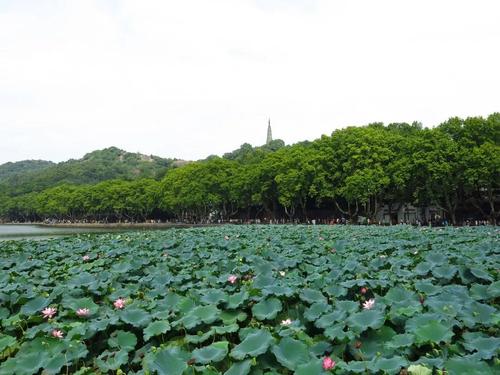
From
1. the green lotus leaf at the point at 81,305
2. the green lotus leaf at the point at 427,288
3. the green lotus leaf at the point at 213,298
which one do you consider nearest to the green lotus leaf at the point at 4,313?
the green lotus leaf at the point at 81,305

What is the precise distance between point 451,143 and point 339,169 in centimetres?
1288

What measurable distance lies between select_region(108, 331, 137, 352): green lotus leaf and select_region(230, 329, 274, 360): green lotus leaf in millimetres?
1183

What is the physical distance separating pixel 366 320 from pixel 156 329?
2.01 m

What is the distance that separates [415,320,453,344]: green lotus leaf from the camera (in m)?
3.60

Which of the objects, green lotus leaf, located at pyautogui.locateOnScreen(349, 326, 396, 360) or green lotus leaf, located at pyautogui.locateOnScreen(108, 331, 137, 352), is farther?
green lotus leaf, located at pyautogui.locateOnScreen(108, 331, 137, 352)

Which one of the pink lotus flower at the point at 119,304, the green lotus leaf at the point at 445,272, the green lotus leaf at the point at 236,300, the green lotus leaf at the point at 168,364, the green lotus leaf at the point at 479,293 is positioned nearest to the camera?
the green lotus leaf at the point at 168,364

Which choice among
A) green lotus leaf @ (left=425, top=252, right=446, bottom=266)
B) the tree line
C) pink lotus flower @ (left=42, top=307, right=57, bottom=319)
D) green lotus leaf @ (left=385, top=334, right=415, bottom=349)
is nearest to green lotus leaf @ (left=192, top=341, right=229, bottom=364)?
green lotus leaf @ (left=385, top=334, right=415, bottom=349)

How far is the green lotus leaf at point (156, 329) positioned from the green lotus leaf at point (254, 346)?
1000mm

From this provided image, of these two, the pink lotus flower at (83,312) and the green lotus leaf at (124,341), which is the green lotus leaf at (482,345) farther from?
the pink lotus flower at (83,312)

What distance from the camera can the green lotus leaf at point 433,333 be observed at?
360 cm

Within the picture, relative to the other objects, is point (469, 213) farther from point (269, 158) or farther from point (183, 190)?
point (183, 190)

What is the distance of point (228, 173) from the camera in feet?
233

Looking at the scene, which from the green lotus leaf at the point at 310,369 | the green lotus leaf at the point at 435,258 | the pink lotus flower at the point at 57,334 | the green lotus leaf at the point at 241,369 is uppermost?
the green lotus leaf at the point at 435,258

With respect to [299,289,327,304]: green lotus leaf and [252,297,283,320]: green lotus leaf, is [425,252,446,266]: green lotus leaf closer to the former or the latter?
[299,289,327,304]: green lotus leaf
